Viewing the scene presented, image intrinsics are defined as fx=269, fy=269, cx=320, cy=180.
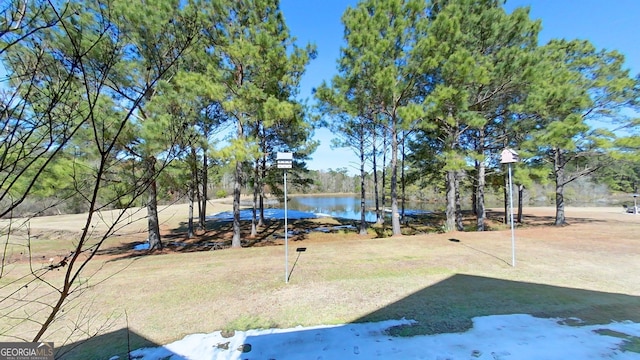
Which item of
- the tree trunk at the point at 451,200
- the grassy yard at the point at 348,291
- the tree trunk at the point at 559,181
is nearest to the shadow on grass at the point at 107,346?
the grassy yard at the point at 348,291

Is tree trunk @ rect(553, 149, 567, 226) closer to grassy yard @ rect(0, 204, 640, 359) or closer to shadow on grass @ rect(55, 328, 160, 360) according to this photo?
grassy yard @ rect(0, 204, 640, 359)

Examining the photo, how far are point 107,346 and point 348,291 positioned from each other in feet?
10.1

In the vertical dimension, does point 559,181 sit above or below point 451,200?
above

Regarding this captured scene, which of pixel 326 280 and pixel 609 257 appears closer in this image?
pixel 326 280

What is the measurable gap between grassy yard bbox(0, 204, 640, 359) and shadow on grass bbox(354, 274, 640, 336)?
14 mm

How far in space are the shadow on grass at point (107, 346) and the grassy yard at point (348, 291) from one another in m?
0.02

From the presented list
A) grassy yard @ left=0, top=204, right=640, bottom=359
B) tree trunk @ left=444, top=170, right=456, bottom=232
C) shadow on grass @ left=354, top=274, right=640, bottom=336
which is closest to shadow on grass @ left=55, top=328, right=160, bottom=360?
grassy yard @ left=0, top=204, right=640, bottom=359

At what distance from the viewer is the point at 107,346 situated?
2939mm

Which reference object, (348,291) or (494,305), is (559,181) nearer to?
(494,305)

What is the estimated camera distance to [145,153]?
6637 mm

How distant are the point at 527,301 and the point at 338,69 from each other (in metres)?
8.71

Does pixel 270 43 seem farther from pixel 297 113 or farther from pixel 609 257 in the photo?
pixel 609 257

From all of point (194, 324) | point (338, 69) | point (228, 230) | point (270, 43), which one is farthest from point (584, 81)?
point (228, 230)

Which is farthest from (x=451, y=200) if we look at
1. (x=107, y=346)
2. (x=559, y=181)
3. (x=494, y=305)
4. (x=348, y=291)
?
(x=107, y=346)
